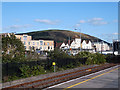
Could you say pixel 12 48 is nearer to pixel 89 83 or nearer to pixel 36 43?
pixel 89 83

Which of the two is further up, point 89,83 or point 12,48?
point 12,48

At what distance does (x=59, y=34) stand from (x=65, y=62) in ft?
557

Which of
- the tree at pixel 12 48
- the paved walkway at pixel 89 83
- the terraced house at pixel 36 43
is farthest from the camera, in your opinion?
the terraced house at pixel 36 43

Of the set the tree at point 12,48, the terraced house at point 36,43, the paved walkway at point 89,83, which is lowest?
the paved walkway at point 89,83

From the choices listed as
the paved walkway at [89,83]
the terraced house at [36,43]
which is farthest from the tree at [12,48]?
the terraced house at [36,43]

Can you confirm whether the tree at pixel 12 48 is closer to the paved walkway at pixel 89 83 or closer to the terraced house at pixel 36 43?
the paved walkway at pixel 89 83

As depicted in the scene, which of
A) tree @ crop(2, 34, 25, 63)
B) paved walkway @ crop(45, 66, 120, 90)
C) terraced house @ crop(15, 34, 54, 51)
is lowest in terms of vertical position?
paved walkway @ crop(45, 66, 120, 90)

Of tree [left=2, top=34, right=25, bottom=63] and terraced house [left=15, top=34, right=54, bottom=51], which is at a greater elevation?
terraced house [left=15, top=34, right=54, bottom=51]

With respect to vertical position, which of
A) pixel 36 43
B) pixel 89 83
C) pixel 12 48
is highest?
pixel 36 43

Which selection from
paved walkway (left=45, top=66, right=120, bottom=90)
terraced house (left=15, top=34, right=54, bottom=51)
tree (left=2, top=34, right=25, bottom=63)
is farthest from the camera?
terraced house (left=15, top=34, right=54, bottom=51)

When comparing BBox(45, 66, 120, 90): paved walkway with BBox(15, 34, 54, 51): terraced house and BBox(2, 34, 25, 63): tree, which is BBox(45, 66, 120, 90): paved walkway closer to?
BBox(2, 34, 25, 63): tree

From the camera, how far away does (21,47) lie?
961 inches

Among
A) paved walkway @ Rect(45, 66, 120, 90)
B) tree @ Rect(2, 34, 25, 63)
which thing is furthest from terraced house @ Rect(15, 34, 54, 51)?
paved walkway @ Rect(45, 66, 120, 90)

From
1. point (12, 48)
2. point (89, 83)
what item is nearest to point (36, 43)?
point (12, 48)
